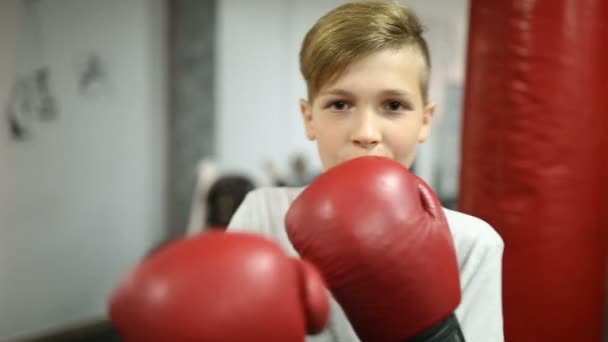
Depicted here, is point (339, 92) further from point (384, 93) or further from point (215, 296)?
point (215, 296)

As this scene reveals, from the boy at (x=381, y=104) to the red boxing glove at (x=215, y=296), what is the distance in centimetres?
28

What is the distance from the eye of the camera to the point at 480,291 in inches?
28.1

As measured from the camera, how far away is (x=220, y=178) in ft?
8.90

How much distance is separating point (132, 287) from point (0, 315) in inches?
93.5

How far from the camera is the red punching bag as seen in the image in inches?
43.2

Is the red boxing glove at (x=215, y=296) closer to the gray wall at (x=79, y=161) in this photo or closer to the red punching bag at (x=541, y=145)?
the red punching bag at (x=541, y=145)

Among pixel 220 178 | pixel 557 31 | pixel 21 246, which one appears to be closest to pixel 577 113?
pixel 557 31

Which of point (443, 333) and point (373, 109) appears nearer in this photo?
point (443, 333)

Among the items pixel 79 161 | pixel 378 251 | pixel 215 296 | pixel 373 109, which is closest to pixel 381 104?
pixel 373 109

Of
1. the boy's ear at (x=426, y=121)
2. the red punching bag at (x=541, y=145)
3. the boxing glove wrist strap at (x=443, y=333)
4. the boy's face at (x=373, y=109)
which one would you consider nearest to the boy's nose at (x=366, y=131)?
the boy's face at (x=373, y=109)

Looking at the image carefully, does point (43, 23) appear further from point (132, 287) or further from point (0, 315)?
point (132, 287)

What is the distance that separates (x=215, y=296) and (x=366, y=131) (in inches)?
13.2

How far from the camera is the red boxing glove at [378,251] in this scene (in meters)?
0.54

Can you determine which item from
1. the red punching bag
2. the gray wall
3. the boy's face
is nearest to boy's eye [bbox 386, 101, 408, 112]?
the boy's face
